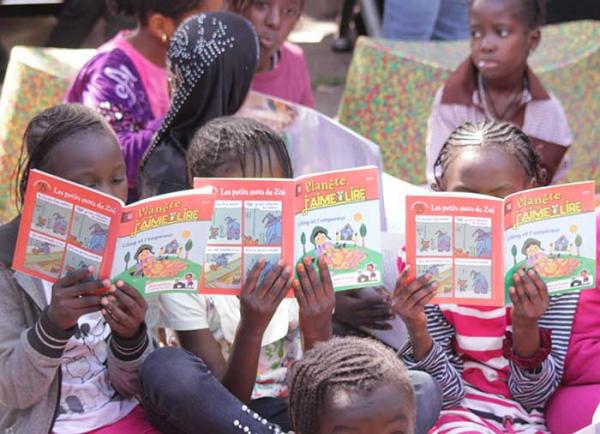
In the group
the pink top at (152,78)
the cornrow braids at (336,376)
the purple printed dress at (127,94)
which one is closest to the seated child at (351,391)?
the cornrow braids at (336,376)

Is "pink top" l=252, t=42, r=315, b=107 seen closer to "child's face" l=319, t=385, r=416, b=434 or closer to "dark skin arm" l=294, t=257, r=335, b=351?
"dark skin arm" l=294, t=257, r=335, b=351

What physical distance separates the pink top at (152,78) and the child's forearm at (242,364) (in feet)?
4.30

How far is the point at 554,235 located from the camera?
238 cm

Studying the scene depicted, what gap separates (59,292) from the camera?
7.25 ft

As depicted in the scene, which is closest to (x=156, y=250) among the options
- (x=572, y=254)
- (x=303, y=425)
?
(x=303, y=425)

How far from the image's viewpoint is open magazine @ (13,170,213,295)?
2203 mm

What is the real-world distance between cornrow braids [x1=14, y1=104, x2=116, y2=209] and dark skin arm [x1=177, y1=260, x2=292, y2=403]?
523 millimetres

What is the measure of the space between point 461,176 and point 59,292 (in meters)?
1.03

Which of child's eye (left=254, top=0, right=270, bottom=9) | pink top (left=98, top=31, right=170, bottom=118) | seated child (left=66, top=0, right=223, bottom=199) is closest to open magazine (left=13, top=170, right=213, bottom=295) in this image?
seated child (left=66, top=0, right=223, bottom=199)

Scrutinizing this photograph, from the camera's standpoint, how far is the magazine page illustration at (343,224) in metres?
2.32

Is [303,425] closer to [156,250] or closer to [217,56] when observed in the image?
[156,250]

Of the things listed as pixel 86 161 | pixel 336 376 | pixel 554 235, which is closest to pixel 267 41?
pixel 86 161

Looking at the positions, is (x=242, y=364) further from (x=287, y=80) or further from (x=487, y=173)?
(x=287, y=80)

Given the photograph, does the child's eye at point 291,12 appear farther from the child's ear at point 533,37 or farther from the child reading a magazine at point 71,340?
the child reading a magazine at point 71,340
